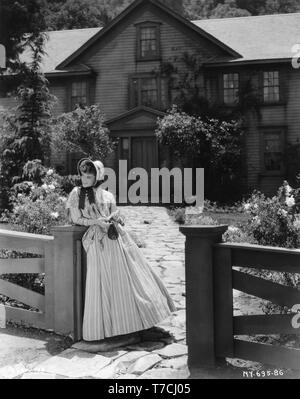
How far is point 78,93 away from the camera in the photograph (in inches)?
820

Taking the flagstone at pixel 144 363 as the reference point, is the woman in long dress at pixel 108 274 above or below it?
above

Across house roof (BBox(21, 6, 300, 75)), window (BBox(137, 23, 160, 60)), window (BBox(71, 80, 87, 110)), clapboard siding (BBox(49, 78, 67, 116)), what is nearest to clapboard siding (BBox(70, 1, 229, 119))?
window (BBox(137, 23, 160, 60))

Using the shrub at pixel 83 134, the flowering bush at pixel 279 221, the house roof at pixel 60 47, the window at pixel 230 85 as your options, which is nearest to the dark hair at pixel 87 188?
the flowering bush at pixel 279 221

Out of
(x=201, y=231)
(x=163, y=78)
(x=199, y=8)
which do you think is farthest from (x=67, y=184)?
(x=199, y=8)

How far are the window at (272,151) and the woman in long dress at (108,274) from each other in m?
16.2

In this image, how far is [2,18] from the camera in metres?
16.6

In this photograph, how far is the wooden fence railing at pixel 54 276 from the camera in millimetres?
4340

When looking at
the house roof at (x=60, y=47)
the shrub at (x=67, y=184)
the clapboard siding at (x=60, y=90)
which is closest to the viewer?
the shrub at (x=67, y=184)

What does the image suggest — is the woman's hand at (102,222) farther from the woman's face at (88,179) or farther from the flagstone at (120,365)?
the flagstone at (120,365)

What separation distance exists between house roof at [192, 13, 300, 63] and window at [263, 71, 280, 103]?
2.74 ft

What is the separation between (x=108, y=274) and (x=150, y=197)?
48.0ft

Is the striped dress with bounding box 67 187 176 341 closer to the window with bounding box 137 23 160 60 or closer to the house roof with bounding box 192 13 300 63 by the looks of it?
the house roof with bounding box 192 13 300 63

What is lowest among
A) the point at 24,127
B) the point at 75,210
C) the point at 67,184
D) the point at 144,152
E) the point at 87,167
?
the point at 75,210

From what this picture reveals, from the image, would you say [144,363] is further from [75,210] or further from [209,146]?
[209,146]
